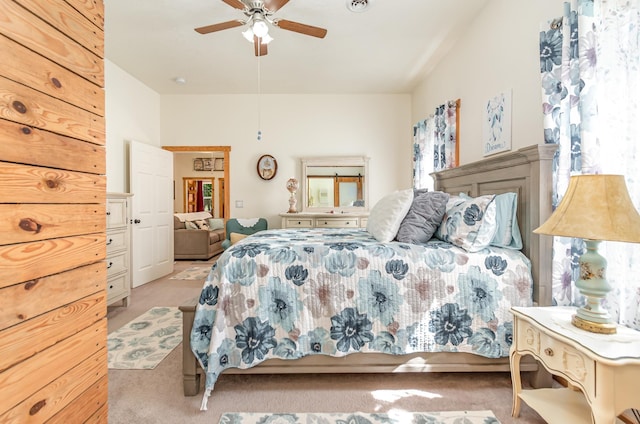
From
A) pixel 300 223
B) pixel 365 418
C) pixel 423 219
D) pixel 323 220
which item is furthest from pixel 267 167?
pixel 365 418

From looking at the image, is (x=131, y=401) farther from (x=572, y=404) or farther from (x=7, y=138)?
(x=572, y=404)

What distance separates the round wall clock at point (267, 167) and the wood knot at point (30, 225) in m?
3.86

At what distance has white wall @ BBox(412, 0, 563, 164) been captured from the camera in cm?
209

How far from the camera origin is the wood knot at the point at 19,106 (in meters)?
0.81

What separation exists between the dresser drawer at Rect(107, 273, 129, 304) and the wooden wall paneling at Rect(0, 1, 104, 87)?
2.31m

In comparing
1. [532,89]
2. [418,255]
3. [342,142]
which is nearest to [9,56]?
[418,255]

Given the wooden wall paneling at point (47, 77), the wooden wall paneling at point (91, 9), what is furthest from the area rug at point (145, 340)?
the wooden wall paneling at point (91, 9)

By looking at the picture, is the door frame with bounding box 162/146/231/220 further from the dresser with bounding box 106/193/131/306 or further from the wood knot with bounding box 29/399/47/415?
the wood knot with bounding box 29/399/47/415

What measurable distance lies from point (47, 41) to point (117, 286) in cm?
261

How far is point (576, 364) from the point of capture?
1133 mm

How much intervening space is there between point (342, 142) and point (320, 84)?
2.93 feet

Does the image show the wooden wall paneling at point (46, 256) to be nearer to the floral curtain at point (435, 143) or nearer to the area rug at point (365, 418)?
the area rug at point (365, 418)

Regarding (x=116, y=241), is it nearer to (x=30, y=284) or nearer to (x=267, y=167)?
(x=267, y=167)

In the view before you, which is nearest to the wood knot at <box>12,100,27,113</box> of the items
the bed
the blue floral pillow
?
the bed
